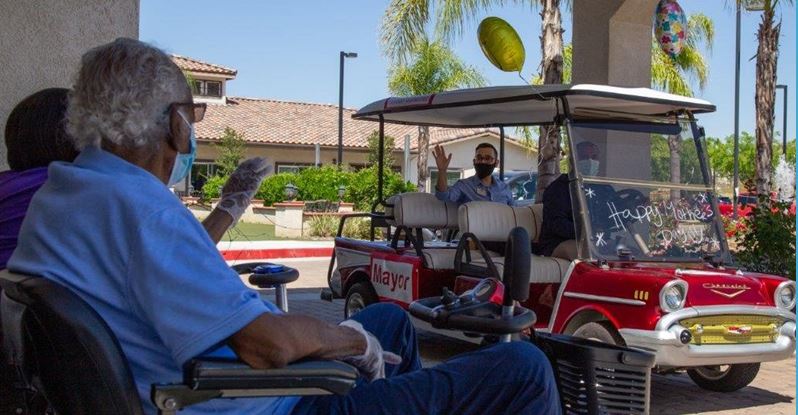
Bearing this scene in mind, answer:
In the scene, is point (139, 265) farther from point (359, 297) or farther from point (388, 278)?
point (359, 297)

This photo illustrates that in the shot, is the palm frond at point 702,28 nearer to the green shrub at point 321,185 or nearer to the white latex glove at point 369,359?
the green shrub at point 321,185

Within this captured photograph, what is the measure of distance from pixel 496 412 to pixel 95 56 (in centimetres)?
138

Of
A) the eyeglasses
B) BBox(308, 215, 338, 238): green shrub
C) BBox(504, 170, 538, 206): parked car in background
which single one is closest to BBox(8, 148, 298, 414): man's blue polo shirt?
the eyeglasses

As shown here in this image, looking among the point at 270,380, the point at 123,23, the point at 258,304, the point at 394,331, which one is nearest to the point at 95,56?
the point at 258,304

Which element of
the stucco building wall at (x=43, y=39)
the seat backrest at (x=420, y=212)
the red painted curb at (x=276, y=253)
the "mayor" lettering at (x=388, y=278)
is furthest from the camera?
the red painted curb at (x=276, y=253)

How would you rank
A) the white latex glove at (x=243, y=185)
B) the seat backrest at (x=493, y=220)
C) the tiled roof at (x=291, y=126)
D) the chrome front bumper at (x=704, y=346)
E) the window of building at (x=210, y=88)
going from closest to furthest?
the white latex glove at (x=243, y=185) → the chrome front bumper at (x=704, y=346) → the seat backrest at (x=493, y=220) → the tiled roof at (x=291, y=126) → the window of building at (x=210, y=88)

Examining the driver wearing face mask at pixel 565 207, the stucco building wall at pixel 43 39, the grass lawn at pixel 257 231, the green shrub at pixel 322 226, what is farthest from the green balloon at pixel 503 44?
the green shrub at pixel 322 226

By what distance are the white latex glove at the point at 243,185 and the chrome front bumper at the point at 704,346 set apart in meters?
3.14

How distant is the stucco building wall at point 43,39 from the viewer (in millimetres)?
5633

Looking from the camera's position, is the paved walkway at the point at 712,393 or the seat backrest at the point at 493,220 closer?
the paved walkway at the point at 712,393

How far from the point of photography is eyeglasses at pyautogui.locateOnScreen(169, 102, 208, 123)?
257cm

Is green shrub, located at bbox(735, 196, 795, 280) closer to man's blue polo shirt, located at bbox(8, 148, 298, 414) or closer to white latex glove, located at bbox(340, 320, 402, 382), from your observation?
white latex glove, located at bbox(340, 320, 402, 382)

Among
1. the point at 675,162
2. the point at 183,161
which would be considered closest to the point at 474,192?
the point at 675,162

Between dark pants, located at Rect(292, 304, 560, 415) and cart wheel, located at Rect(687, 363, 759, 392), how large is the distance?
185 inches
